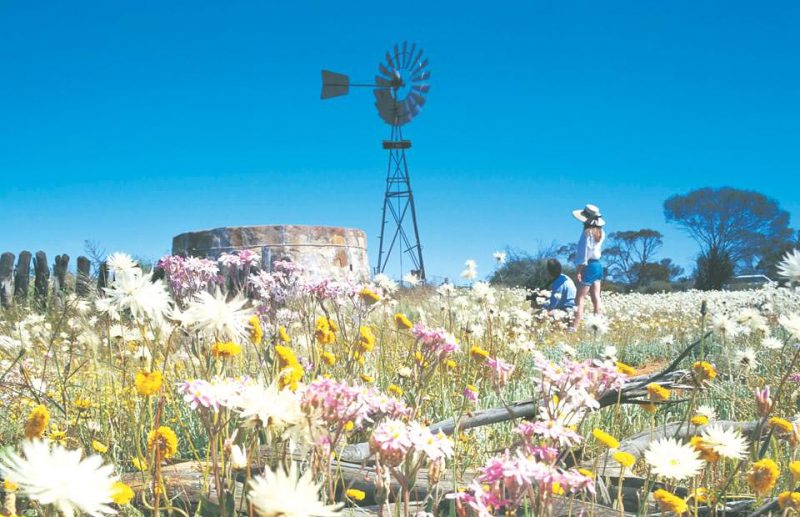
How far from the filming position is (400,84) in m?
25.0

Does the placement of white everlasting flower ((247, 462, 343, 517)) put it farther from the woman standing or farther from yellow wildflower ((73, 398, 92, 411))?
the woman standing

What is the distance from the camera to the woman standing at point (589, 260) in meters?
10.3

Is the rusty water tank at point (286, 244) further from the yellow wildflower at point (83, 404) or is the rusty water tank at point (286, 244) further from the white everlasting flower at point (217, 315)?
the white everlasting flower at point (217, 315)

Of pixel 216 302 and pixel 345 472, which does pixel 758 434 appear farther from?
pixel 216 302

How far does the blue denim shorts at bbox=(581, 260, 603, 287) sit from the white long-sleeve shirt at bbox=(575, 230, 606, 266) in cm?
9

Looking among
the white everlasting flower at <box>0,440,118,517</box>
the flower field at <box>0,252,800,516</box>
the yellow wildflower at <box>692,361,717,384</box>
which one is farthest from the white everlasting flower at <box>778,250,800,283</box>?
the white everlasting flower at <box>0,440,118,517</box>

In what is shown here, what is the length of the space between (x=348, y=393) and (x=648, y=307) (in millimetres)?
14072

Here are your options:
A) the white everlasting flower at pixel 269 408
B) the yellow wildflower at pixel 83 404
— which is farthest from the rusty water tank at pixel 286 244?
the white everlasting flower at pixel 269 408

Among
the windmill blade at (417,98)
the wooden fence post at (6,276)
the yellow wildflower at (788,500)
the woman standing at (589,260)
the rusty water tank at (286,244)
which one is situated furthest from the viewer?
the windmill blade at (417,98)

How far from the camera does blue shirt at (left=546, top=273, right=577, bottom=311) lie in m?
11.2

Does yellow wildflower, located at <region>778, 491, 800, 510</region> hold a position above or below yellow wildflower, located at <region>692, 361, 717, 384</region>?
below

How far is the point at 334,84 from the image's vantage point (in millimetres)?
25484

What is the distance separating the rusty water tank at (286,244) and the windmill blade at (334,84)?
14.6 m

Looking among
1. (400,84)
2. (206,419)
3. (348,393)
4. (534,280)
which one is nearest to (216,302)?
(206,419)
